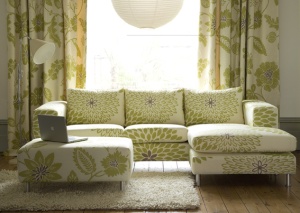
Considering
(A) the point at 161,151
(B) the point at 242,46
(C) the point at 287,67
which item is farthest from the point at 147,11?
(C) the point at 287,67

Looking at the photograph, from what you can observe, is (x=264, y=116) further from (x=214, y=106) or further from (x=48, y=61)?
(x=48, y=61)

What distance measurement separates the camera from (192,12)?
19.7ft

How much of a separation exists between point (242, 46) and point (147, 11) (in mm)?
2113

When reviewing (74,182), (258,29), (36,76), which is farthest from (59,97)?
(258,29)

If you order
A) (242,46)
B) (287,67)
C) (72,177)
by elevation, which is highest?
(242,46)

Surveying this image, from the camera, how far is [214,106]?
5367 mm

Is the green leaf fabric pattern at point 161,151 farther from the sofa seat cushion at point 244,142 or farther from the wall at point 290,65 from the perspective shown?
the wall at point 290,65

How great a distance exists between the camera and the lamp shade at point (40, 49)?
16.4 feet

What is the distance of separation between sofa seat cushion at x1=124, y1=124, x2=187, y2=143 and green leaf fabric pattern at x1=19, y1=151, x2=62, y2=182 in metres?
1.09

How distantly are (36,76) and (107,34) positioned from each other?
2.98ft

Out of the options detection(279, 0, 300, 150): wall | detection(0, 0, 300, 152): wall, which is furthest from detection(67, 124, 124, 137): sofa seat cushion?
detection(279, 0, 300, 150): wall

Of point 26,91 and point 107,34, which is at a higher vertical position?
point 107,34

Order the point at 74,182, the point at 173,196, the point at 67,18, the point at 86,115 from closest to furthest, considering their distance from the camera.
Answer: the point at 173,196 < the point at 74,182 < the point at 86,115 < the point at 67,18

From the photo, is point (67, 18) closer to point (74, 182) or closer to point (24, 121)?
point (24, 121)
